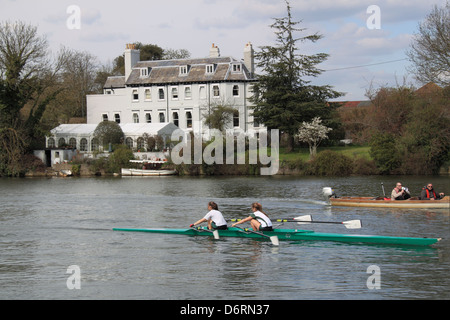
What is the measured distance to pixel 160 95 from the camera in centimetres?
6700

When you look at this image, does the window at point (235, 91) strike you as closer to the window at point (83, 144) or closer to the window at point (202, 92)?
the window at point (202, 92)

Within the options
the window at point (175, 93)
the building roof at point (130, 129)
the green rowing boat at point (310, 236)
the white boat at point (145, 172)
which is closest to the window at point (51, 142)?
the building roof at point (130, 129)

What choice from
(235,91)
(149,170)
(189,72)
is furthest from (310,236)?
(189,72)

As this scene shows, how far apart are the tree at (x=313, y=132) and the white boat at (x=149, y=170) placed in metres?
13.0

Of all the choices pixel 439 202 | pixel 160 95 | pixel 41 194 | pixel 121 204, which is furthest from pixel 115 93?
pixel 439 202

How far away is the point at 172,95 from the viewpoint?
6644 cm

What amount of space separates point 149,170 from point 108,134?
8.63 metres

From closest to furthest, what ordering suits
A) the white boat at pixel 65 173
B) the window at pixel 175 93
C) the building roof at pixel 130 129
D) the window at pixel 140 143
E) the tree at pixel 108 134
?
1. the white boat at pixel 65 173
2. the window at pixel 140 143
3. the tree at pixel 108 134
4. the building roof at pixel 130 129
5. the window at pixel 175 93

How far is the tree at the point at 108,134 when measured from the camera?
57969 mm

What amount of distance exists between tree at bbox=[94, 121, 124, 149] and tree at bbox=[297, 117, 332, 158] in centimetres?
1868

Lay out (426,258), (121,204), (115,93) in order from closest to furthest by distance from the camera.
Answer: (426,258) → (121,204) → (115,93)

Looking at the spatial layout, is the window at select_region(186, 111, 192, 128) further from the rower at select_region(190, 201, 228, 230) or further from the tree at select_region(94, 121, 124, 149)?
the rower at select_region(190, 201, 228, 230)
